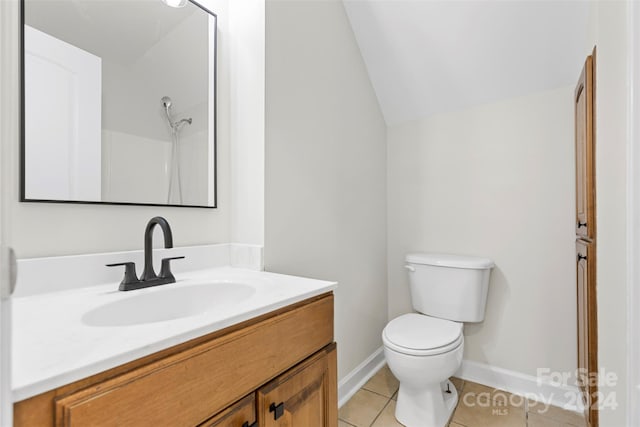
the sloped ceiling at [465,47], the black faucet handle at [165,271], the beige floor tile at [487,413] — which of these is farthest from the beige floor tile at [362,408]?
the sloped ceiling at [465,47]

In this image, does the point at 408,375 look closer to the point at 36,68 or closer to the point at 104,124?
the point at 104,124

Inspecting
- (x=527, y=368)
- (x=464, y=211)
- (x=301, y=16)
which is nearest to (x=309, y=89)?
(x=301, y=16)

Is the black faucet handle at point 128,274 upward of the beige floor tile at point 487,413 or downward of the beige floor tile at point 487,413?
upward

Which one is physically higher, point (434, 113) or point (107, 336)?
point (434, 113)

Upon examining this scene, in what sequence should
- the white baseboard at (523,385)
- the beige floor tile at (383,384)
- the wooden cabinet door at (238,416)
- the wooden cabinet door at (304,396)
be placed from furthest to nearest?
the beige floor tile at (383,384), the white baseboard at (523,385), the wooden cabinet door at (304,396), the wooden cabinet door at (238,416)

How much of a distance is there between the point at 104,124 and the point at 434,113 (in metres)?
1.77

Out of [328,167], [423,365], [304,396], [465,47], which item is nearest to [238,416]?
[304,396]

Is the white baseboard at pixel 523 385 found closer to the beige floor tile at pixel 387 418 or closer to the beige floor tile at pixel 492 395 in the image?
the beige floor tile at pixel 492 395

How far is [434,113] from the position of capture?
1997 mm

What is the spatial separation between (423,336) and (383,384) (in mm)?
564

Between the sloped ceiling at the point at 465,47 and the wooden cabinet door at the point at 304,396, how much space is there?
162 cm

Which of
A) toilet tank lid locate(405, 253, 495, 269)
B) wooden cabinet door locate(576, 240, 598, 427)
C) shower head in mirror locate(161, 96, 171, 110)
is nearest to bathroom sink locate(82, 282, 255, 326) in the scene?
shower head in mirror locate(161, 96, 171, 110)

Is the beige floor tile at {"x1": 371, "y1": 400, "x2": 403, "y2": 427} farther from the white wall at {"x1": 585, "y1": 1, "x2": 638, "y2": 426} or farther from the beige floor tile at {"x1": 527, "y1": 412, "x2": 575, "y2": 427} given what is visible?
the white wall at {"x1": 585, "y1": 1, "x2": 638, "y2": 426}

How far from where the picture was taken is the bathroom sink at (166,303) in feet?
2.73
